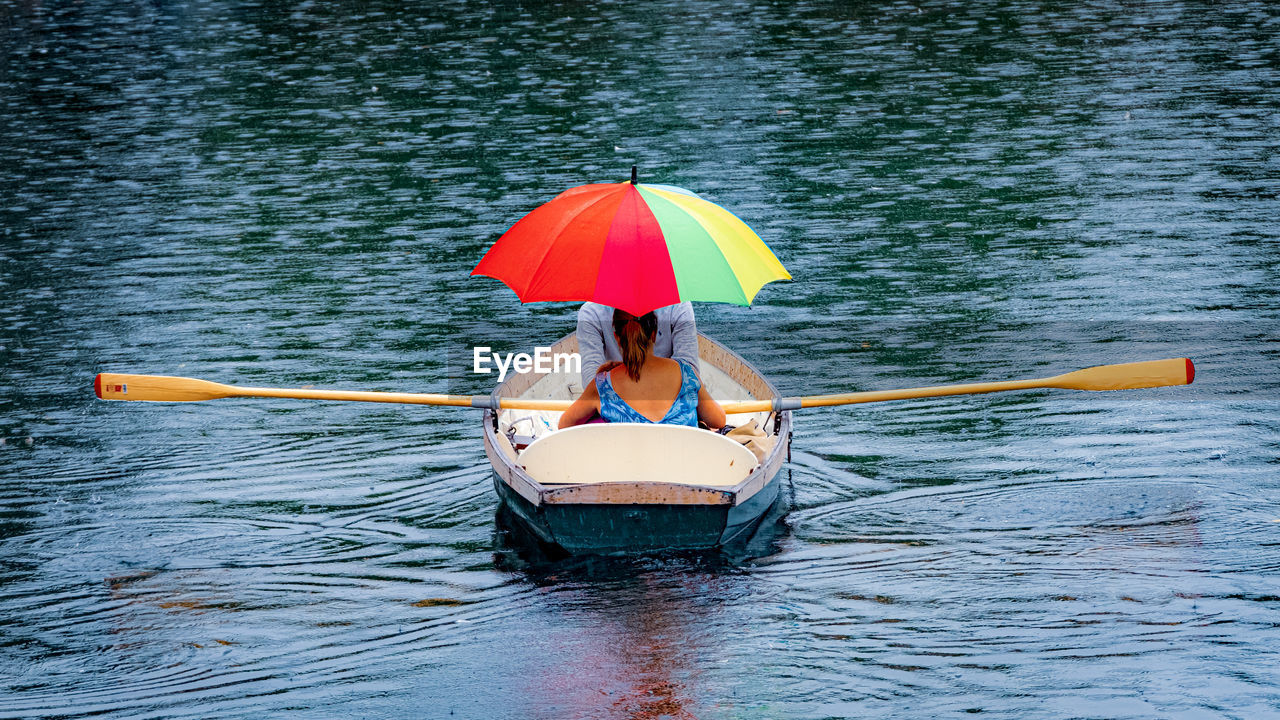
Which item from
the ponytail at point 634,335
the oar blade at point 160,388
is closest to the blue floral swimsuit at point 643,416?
the ponytail at point 634,335

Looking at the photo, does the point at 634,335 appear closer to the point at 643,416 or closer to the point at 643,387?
the point at 643,387

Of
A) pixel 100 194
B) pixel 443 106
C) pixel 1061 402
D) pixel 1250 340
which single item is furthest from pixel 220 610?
pixel 443 106

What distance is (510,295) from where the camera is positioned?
15578 millimetres

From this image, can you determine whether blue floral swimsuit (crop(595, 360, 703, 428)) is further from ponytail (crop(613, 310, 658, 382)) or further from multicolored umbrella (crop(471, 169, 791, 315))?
multicolored umbrella (crop(471, 169, 791, 315))

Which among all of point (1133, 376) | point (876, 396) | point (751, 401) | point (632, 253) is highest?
point (632, 253)

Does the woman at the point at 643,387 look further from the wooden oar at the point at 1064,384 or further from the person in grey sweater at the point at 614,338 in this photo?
the wooden oar at the point at 1064,384

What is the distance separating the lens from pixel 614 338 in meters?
10.0

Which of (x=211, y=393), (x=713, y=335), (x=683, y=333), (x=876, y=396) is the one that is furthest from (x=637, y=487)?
(x=713, y=335)

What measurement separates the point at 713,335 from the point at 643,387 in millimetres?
4788

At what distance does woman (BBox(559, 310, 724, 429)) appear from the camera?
361 inches

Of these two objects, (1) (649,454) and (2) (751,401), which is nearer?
(1) (649,454)

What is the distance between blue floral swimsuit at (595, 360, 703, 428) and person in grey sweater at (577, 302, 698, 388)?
1.15 feet

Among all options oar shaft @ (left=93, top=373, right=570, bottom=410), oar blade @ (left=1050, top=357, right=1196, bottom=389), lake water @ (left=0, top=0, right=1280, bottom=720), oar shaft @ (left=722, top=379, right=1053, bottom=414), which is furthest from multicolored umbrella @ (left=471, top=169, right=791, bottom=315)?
oar blade @ (left=1050, top=357, right=1196, bottom=389)

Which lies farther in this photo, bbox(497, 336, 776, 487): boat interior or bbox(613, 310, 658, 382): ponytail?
bbox(613, 310, 658, 382): ponytail
